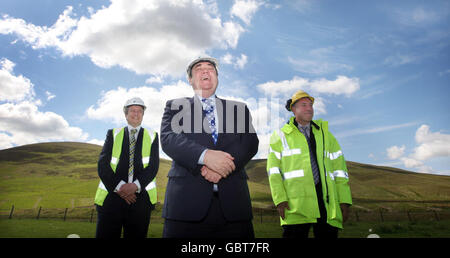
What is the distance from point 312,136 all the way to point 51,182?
252 feet

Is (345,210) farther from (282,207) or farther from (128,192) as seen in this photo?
(128,192)

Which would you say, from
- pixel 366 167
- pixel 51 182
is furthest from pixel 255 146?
pixel 366 167

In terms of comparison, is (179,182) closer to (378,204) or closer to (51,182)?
(378,204)

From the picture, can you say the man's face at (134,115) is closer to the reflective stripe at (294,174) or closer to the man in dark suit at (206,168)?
the man in dark suit at (206,168)

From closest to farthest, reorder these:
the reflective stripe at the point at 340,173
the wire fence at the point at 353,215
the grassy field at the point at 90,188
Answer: the reflective stripe at the point at 340,173 < the wire fence at the point at 353,215 < the grassy field at the point at 90,188

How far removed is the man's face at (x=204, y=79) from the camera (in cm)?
315

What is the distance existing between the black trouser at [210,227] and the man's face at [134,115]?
3050 mm

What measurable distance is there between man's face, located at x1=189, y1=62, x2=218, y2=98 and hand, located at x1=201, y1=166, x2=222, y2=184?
1.04 m

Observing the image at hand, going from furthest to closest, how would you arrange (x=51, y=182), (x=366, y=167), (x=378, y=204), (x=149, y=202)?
(x=366, y=167) < (x=51, y=182) < (x=378, y=204) < (x=149, y=202)

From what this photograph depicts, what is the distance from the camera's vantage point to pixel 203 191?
8.50ft

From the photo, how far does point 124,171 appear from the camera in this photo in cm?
471

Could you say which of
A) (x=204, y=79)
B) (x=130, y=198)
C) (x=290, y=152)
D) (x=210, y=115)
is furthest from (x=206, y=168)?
(x=130, y=198)

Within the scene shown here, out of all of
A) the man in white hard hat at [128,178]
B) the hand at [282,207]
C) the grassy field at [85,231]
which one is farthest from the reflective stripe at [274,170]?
the grassy field at [85,231]

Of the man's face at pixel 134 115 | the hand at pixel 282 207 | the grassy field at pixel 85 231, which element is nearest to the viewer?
the hand at pixel 282 207
